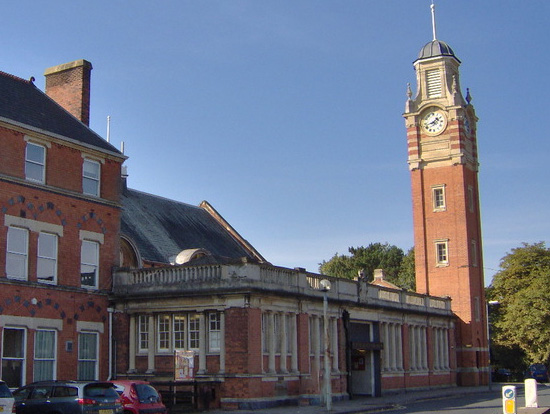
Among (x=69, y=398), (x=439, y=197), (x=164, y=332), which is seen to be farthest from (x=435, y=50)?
(x=69, y=398)

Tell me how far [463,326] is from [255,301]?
94.1 ft

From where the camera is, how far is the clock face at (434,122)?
6013cm

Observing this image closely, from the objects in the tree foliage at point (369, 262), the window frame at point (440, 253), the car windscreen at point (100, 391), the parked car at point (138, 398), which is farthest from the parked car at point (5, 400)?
the tree foliage at point (369, 262)

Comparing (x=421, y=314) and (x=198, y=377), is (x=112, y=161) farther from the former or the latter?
(x=421, y=314)

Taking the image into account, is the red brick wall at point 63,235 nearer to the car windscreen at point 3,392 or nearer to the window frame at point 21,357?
the window frame at point 21,357

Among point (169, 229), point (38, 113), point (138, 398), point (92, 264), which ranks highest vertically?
point (38, 113)

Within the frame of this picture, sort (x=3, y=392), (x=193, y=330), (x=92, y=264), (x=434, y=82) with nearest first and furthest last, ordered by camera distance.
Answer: (x=3, y=392), (x=193, y=330), (x=92, y=264), (x=434, y=82)

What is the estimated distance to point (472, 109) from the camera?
62.4 metres

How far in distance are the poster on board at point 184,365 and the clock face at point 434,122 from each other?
35.8 metres

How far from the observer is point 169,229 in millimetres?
46344

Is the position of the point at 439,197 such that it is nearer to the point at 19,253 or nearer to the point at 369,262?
the point at 19,253

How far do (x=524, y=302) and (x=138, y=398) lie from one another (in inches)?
1755

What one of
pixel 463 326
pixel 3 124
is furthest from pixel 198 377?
pixel 463 326

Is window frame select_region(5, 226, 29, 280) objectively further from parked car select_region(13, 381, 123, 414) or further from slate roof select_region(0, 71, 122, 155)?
parked car select_region(13, 381, 123, 414)
